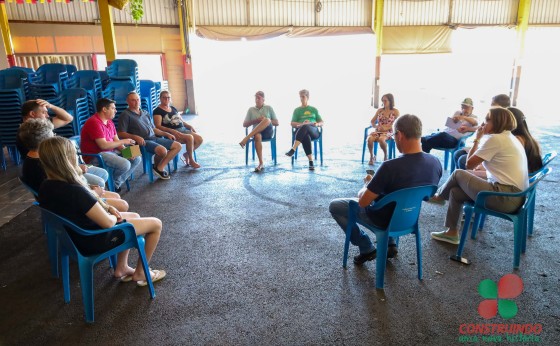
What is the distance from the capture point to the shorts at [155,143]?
5016 mm

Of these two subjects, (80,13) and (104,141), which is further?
(80,13)

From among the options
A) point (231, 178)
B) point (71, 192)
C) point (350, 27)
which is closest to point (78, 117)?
point (231, 178)

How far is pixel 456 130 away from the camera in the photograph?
4.82m

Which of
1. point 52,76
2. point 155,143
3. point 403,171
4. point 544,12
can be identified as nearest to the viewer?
point 403,171

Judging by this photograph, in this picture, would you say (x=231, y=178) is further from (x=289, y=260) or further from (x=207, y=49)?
(x=207, y=49)

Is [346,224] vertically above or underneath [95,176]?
underneath

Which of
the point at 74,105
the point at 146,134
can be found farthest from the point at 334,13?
the point at 74,105

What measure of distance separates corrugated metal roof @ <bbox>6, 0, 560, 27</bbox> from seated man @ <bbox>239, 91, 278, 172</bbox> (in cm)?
706

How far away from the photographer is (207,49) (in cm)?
1236

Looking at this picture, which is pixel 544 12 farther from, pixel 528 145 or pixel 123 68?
pixel 123 68

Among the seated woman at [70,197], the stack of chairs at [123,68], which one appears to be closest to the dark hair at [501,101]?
the seated woman at [70,197]

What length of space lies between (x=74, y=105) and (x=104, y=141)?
154cm

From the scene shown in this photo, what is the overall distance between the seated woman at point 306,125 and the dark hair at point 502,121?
Answer: 290cm

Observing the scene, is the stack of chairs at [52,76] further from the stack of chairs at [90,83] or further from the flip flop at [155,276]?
the flip flop at [155,276]
